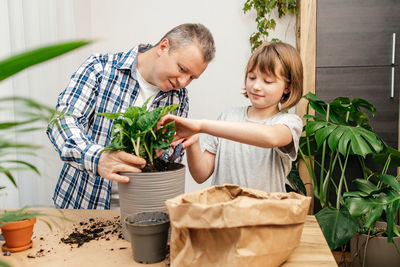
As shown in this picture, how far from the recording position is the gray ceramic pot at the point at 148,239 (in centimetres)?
77

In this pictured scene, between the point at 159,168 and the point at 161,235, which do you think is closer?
the point at 161,235

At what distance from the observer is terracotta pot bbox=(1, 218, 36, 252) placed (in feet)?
2.79

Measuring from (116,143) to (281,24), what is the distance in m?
2.32

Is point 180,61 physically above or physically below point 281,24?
below

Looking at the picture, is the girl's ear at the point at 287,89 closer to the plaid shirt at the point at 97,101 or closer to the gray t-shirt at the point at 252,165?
the gray t-shirt at the point at 252,165

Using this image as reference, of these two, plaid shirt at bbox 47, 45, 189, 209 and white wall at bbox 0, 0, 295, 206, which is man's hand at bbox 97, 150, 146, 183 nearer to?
plaid shirt at bbox 47, 45, 189, 209

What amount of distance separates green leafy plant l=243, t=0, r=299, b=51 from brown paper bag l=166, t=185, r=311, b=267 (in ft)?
7.54

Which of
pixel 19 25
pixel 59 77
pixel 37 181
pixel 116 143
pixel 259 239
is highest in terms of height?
pixel 19 25

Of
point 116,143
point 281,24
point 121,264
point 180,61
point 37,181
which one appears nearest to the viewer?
point 121,264

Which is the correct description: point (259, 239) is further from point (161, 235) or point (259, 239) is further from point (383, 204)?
point (383, 204)

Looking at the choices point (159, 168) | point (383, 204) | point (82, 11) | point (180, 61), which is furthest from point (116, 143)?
point (82, 11)

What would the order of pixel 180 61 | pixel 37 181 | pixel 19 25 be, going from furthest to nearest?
pixel 37 181, pixel 19 25, pixel 180 61

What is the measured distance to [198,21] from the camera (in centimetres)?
289

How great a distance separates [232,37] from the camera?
9.46 ft
